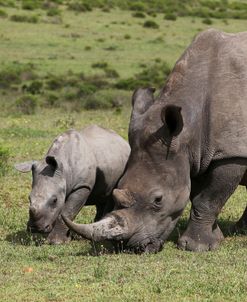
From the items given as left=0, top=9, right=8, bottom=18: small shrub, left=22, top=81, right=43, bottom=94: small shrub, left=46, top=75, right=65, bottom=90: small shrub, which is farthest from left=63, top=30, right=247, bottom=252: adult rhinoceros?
left=0, top=9, right=8, bottom=18: small shrub

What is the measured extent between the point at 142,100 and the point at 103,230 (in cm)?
163

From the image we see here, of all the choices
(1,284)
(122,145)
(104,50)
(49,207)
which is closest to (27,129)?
(122,145)

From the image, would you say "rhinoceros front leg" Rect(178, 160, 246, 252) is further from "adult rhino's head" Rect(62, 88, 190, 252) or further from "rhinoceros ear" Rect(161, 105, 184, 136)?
"rhinoceros ear" Rect(161, 105, 184, 136)

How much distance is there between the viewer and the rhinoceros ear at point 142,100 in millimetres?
9038

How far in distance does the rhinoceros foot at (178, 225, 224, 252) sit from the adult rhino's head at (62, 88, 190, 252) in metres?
0.49

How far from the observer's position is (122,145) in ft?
36.0

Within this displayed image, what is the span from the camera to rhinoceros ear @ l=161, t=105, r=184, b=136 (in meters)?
8.46

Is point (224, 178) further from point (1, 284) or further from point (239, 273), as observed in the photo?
point (1, 284)

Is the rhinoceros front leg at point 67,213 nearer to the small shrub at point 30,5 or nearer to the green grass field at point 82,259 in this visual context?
the green grass field at point 82,259

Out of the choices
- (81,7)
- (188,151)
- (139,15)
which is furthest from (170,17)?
(188,151)

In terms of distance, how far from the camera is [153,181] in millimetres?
8578

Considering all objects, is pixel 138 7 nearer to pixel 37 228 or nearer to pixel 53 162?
pixel 53 162

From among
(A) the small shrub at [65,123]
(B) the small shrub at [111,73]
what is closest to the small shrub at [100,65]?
(B) the small shrub at [111,73]

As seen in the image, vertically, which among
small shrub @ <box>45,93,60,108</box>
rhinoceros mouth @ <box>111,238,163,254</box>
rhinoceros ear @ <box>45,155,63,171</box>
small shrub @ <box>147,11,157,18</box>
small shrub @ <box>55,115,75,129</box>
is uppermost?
rhinoceros ear @ <box>45,155,63,171</box>
